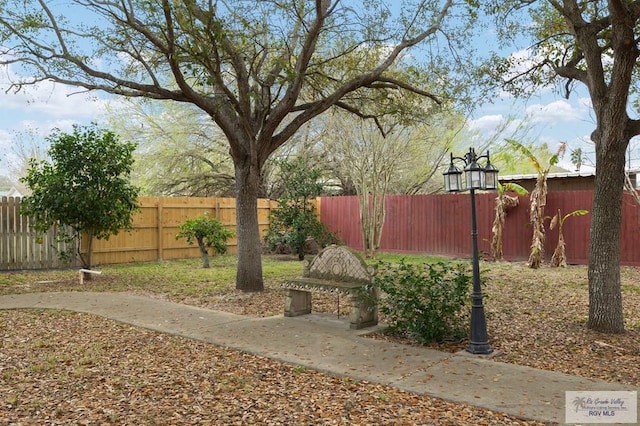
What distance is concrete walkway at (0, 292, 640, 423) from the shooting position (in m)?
4.58

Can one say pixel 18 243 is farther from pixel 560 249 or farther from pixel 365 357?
pixel 560 249

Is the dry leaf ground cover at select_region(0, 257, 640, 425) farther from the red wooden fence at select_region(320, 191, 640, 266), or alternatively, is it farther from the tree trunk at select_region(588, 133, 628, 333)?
the red wooden fence at select_region(320, 191, 640, 266)

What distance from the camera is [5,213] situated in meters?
13.7

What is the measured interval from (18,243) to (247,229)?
7126mm

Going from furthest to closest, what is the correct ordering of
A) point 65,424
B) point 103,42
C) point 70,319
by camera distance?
point 103,42 → point 70,319 → point 65,424

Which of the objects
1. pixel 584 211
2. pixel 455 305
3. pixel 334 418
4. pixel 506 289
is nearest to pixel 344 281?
pixel 455 305

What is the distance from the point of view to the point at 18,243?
13.8m

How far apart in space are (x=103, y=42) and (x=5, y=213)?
20.7 feet

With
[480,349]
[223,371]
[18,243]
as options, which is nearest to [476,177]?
[480,349]

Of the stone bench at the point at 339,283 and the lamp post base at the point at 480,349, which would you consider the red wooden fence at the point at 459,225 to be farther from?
the lamp post base at the point at 480,349

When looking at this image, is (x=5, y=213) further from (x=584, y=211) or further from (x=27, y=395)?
(x=584, y=211)

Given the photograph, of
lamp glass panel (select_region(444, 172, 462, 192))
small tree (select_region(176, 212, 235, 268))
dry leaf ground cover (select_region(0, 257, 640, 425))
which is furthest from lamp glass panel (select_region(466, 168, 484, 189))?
small tree (select_region(176, 212, 235, 268))

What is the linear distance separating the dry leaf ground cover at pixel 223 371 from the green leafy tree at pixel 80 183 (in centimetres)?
375

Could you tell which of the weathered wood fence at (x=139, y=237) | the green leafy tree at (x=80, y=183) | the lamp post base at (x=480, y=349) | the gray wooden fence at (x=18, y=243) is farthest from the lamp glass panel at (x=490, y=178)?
the gray wooden fence at (x=18, y=243)
